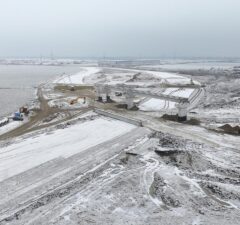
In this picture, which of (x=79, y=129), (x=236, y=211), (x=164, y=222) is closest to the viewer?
(x=164, y=222)

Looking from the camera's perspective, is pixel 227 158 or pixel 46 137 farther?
pixel 46 137

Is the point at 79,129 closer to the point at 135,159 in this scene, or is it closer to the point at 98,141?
the point at 98,141

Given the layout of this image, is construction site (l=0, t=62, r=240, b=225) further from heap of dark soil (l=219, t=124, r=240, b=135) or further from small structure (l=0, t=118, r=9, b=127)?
heap of dark soil (l=219, t=124, r=240, b=135)

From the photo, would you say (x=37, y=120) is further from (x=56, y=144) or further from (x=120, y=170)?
(x=120, y=170)

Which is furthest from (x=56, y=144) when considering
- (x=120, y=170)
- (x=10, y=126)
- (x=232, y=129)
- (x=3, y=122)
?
(x=232, y=129)

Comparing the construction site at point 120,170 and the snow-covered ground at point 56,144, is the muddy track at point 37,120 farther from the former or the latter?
the snow-covered ground at point 56,144

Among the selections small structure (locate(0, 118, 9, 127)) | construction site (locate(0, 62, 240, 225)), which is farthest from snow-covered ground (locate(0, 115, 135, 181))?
small structure (locate(0, 118, 9, 127))

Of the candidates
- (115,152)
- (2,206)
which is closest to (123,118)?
(115,152)

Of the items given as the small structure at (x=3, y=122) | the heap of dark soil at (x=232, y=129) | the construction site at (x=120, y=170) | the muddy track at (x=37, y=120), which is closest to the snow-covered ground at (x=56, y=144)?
the construction site at (x=120, y=170)
